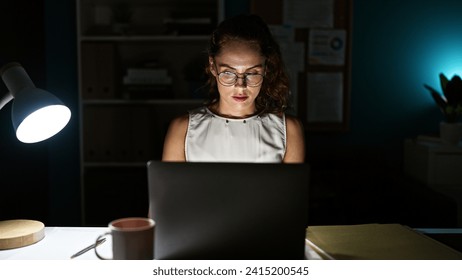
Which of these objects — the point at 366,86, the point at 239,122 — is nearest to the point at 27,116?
the point at 239,122

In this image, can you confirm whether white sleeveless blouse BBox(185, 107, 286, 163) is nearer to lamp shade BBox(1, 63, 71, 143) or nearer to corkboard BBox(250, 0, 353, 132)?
lamp shade BBox(1, 63, 71, 143)

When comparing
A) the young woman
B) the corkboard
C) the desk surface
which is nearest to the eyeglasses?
the young woman

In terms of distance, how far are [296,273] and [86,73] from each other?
8.04ft

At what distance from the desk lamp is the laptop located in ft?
1.02

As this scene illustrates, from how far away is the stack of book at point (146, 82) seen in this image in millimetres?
3051

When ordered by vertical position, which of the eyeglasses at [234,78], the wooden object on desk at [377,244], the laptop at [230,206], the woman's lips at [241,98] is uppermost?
the eyeglasses at [234,78]

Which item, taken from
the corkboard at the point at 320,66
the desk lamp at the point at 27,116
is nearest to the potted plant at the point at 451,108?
the corkboard at the point at 320,66

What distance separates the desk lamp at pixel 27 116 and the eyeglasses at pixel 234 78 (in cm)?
55

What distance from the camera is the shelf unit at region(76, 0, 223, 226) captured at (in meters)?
3.01

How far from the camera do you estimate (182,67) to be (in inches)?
130

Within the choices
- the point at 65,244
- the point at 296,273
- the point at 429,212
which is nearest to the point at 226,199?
the point at 296,273

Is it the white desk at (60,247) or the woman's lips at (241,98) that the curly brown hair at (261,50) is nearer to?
the woman's lips at (241,98)

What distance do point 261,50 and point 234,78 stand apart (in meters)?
0.17

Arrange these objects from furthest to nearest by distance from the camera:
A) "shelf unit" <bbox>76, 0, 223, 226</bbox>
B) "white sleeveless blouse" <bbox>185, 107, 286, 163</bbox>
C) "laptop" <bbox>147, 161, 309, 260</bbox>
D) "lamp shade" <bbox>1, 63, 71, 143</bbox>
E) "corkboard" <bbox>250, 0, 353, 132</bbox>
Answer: "corkboard" <bbox>250, 0, 353, 132</bbox>, "shelf unit" <bbox>76, 0, 223, 226</bbox>, "white sleeveless blouse" <bbox>185, 107, 286, 163</bbox>, "lamp shade" <bbox>1, 63, 71, 143</bbox>, "laptop" <bbox>147, 161, 309, 260</bbox>
